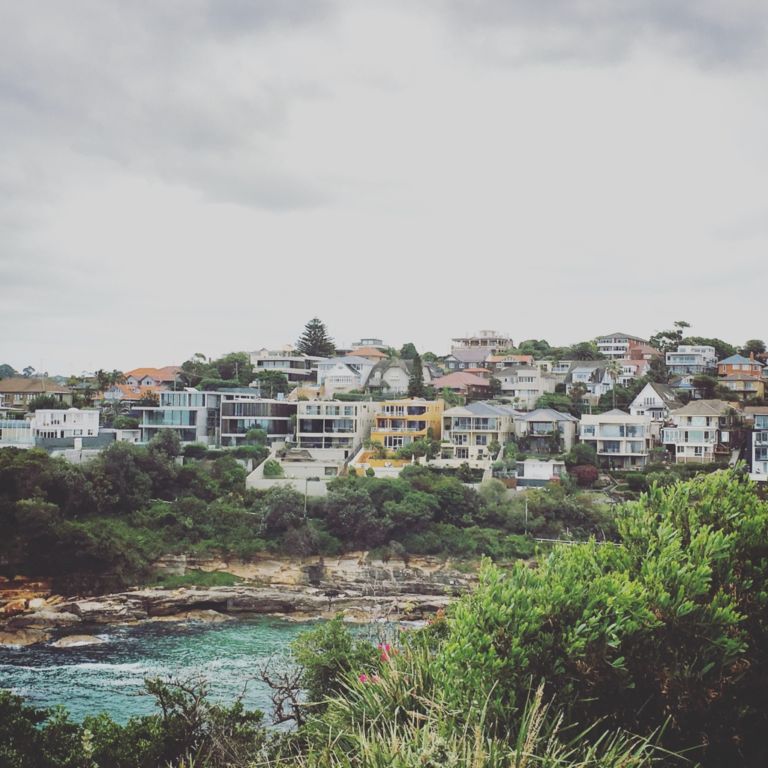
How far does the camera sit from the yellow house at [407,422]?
1443 inches

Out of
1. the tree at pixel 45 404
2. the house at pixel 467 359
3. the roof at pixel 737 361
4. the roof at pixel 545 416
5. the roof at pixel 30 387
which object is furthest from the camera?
the house at pixel 467 359

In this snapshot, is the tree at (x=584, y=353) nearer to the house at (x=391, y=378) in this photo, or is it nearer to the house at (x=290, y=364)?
the house at (x=391, y=378)

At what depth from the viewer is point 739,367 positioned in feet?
154

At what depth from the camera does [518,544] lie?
1118 inches

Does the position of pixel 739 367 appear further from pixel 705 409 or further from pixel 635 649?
pixel 635 649

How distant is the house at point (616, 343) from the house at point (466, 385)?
13.8 m

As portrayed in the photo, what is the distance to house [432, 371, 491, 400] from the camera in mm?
44750

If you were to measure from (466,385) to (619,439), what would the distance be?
11557 millimetres

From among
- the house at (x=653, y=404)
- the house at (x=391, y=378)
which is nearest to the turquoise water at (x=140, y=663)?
the house at (x=653, y=404)

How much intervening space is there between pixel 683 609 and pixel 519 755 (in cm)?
240

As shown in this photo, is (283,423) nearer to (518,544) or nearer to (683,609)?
(518,544)

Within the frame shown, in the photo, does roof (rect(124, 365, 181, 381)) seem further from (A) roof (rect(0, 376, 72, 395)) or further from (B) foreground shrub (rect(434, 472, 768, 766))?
(B) foreground shrub (rect(434, 472, 768, 766))

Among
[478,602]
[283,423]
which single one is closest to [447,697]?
[478,602]

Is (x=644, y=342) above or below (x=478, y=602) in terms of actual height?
above
